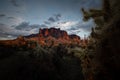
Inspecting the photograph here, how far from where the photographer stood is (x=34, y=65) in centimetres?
1563

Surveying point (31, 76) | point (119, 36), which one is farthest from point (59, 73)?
point (119, 36)

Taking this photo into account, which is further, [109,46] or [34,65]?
[34,65]

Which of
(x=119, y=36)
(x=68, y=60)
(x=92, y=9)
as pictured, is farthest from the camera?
(x=68, y=60)

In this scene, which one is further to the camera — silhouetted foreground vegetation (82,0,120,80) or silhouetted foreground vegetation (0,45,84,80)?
silhouetted foreground vegetation (0,45,84,80)

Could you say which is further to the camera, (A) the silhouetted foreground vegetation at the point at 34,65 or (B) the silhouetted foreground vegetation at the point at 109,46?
(A) the silhouetted foreground vegetation at the point at 34,65

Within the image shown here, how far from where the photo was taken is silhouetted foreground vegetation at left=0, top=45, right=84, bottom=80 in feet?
47.7

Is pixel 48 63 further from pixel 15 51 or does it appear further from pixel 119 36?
pixel 119 36

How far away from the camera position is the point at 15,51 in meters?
16.9

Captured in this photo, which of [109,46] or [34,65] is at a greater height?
[109,46]

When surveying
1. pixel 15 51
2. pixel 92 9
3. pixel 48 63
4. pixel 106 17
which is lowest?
pixel 48 63

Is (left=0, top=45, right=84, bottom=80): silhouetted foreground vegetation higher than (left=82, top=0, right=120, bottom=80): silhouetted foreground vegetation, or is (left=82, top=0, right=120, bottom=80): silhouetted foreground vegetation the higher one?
(left=82, top=0, right=120, bottom=80): silhouetted foreground vegetation

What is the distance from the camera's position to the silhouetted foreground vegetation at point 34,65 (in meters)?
14.5

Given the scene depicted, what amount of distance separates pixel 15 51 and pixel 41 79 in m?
4.12

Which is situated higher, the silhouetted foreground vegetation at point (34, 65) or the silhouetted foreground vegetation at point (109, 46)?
the silhouetted foreground vegetation at point (109, 46)
